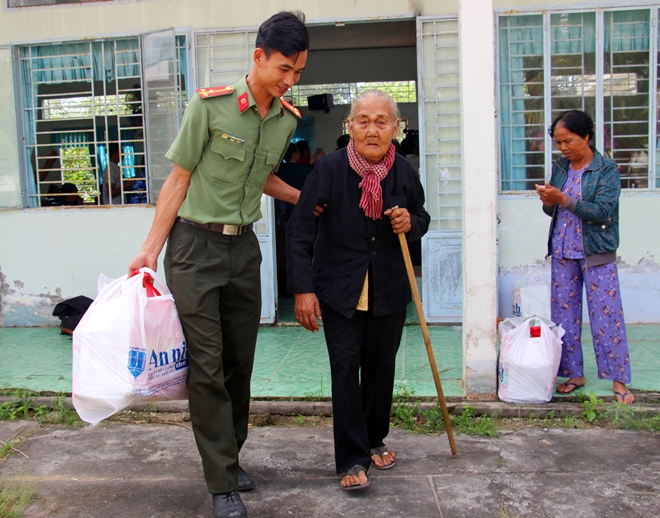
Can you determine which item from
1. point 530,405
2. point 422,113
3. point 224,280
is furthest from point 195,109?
point 422,113

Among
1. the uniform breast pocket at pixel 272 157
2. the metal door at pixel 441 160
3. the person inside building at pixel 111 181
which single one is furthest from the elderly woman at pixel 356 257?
the person inside building at pixel 111 181

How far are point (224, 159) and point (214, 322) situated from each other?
0.73m

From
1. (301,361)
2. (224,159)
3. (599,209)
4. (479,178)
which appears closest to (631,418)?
(599,209)

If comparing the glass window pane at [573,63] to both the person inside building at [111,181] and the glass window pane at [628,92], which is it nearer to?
the glass window pane at [628,92]

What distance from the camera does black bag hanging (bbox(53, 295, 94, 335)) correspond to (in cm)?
616

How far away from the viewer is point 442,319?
625 centimetres

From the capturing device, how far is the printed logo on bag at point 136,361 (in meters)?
2.76

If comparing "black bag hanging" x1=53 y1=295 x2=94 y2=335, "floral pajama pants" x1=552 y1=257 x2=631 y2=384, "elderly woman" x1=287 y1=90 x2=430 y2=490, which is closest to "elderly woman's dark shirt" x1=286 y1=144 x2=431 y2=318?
"elderly woman" x1=287 y1=90 x2=430 y2=490

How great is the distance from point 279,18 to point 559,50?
3.91 metres

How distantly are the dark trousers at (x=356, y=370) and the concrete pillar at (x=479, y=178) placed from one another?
3.30ft

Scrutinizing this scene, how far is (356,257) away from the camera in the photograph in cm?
323

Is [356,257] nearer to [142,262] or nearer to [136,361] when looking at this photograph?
[142,262]

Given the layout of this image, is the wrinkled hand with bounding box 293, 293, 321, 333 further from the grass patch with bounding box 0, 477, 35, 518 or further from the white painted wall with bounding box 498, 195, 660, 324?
the white painted wall with bounding box 498, 195, 660, 324

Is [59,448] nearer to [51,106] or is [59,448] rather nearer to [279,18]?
[279,18]
